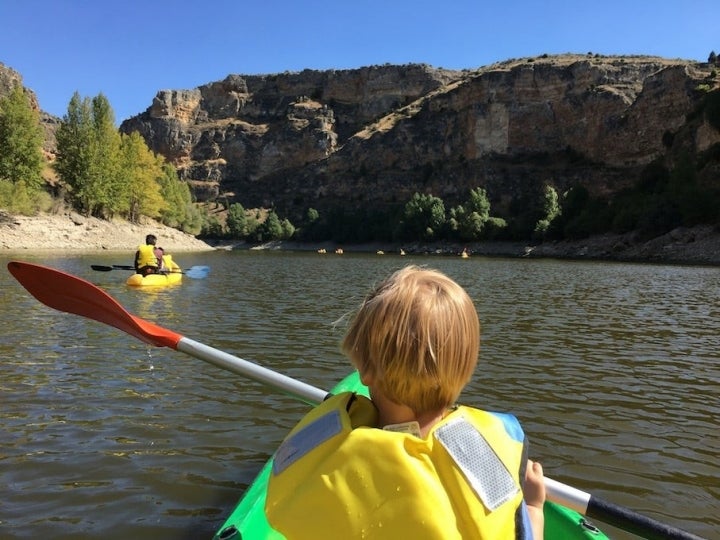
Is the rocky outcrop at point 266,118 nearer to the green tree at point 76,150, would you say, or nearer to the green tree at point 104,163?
the green tree at point 104,163

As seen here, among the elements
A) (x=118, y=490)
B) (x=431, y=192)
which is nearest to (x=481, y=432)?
(x=118, y=490)

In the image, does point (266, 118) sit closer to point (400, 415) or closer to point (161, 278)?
point (161, 278)

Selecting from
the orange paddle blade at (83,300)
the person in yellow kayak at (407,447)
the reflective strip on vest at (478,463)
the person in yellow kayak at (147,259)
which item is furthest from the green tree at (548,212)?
the reflective strip on vest at (478,463)

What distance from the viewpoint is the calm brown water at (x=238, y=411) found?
3.80m

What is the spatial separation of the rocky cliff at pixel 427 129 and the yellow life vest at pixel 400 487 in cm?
5655

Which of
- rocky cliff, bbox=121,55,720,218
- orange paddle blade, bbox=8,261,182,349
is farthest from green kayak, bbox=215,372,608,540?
rocky cliff, bbox=121,55,720,218

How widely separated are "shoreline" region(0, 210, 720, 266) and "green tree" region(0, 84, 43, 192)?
345 centimetres

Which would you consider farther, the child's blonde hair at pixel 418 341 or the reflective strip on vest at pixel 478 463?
the child's blonde hair at pixel 418 341

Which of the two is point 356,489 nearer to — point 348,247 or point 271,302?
point 271,302

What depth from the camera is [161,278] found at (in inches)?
638

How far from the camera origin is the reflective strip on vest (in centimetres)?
157

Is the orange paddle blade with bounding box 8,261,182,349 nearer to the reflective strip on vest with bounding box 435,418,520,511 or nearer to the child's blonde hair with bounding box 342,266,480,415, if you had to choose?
the child's blonde hair with bounding box 342,266,480,415

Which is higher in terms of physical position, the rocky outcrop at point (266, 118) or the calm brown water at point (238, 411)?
the rocky outcrop at point (266, 118)

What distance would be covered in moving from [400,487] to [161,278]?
1578 centimetres
